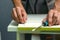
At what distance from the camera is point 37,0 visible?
1226 millimetres

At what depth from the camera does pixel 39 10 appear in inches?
48.3

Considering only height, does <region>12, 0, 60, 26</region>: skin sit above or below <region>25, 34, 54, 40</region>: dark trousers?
above

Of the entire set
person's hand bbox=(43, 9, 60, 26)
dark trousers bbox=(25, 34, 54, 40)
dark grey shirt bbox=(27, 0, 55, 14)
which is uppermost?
dark grey shirt bbox=(27, 0, 55, 14)

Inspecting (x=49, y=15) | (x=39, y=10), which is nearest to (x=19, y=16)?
(x=49, y=15)

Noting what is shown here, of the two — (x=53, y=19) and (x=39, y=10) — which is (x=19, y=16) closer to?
(x=53, y=19)

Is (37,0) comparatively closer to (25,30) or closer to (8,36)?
(25,30)

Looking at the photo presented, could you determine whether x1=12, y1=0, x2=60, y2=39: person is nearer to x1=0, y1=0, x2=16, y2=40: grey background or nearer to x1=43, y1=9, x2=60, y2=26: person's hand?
x1=43, y1=9, x2=60, y2=26: person's hand

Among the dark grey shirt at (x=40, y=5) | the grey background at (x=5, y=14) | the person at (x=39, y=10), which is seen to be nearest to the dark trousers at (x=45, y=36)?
the person at (x=39, y=10)

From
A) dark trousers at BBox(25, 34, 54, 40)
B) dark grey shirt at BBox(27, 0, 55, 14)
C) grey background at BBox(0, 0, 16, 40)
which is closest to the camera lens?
dark trousers at BBox(25, 34, 54, 40)

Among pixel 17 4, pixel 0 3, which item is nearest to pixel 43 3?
pixel 17 4

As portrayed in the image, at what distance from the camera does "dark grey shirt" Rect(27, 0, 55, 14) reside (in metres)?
1.22

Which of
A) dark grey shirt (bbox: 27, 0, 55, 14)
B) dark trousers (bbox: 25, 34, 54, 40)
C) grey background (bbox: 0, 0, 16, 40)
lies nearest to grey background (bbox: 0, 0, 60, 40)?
grey background (bbox: 0, 0, 16, 40)

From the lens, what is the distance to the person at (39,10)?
79 cm

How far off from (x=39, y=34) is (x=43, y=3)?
48 cm
